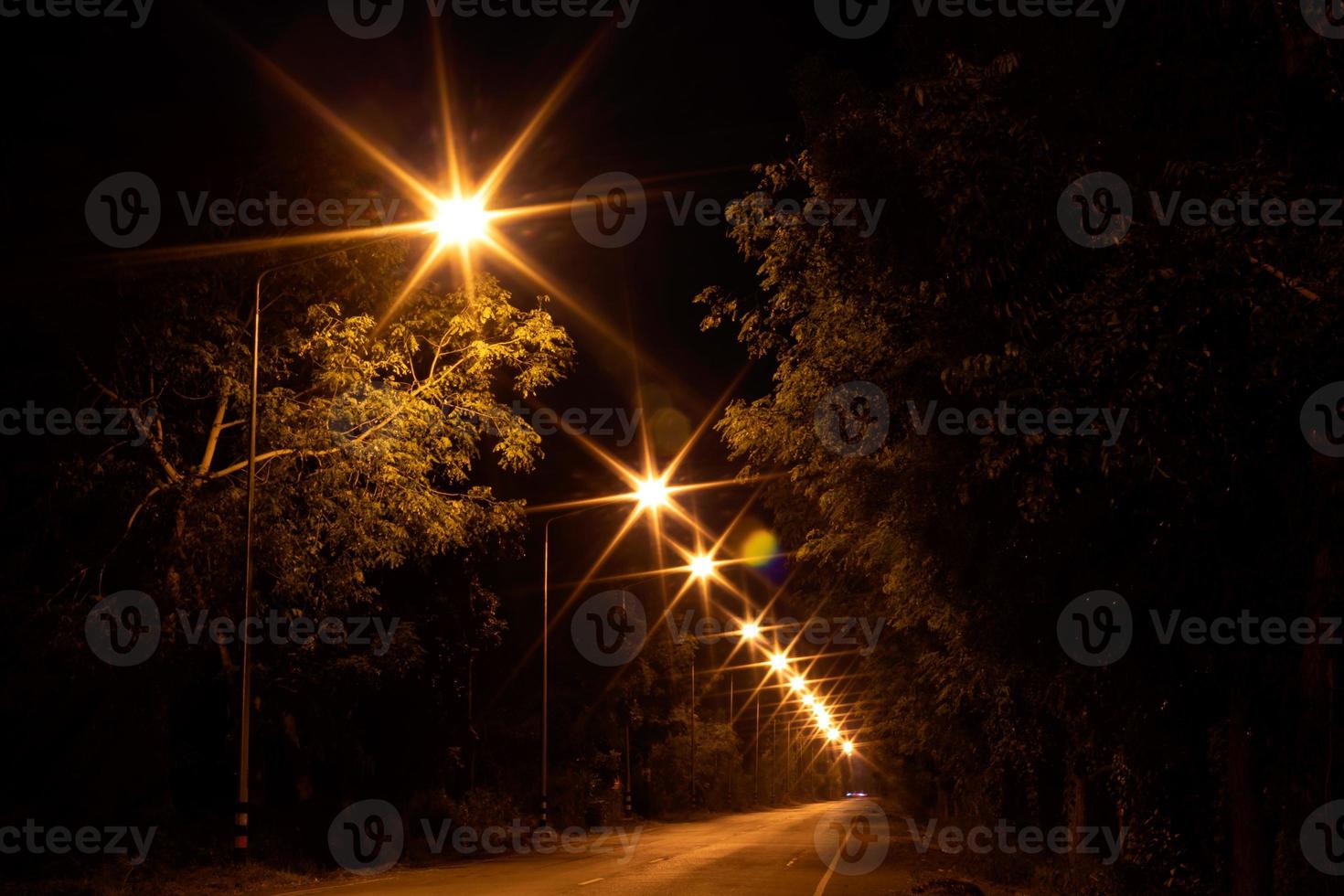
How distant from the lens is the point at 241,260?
20969 millimetres

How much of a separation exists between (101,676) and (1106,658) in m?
16.2

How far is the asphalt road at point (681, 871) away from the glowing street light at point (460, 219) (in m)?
9.60

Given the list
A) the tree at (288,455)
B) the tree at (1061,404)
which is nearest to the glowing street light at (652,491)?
the tree at (288,455)

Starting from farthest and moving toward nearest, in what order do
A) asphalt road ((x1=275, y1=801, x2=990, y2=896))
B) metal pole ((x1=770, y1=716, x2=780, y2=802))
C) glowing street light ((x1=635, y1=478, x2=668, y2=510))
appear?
metal pole ((x1=770, y1=716, x2=780, y2=802)) → glowing street light ((x1=635, y1=478, x2=668, y2=510)) → asphalt road ((x1=275, y1=801, x2=990, y2=896))

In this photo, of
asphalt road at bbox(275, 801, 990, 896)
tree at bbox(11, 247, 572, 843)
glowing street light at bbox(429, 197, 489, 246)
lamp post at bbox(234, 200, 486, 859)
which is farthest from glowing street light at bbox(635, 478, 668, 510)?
glowing street light at bbox(429, 197, 489, 246)

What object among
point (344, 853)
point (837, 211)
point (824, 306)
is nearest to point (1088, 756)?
point (824, 306)

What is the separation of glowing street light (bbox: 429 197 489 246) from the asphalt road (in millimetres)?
9599

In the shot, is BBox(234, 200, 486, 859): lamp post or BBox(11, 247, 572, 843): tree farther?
BBox(11, 247, 572, 843): tree

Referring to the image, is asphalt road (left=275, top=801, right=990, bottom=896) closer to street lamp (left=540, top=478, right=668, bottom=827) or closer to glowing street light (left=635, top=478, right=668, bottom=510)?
street lamp (left=540, top=478, right=668, bottom=827)

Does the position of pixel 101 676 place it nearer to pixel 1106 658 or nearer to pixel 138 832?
pixel 138 832

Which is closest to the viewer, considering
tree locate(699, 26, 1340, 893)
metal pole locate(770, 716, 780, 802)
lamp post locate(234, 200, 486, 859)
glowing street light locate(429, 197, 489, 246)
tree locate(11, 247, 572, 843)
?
tree locate(699, 26, 1340, 893)

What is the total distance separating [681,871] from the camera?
77.0 feet

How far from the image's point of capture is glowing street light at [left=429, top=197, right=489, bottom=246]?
17.5m

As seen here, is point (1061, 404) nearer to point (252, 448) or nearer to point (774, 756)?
point (252, 448)
